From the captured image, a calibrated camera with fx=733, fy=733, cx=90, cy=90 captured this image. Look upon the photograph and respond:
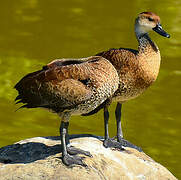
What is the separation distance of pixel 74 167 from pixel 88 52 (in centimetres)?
994

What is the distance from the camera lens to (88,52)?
19.8m

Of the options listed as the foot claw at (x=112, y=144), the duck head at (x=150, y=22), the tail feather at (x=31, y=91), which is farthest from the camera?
the duck head at (x=150, y=22)

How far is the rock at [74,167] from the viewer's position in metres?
10.1

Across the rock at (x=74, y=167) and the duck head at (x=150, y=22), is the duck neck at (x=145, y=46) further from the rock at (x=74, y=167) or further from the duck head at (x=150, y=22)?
the rock at (x=74, y=167)

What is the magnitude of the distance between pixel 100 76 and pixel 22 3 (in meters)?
14.5

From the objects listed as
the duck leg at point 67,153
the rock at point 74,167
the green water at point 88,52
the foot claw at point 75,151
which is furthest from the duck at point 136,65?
the green water at point 88,52

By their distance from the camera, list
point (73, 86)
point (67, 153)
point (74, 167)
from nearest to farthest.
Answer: point (73, 86) < point (74, 167) < point (67, 153)

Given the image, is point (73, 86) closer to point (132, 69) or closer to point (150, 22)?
point (132, 69)

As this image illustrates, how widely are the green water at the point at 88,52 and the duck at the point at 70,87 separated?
579cm

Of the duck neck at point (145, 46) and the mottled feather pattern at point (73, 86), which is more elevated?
the duck neck at point (145, 46)

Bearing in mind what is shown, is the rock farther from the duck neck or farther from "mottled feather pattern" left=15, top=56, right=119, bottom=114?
the duck neck

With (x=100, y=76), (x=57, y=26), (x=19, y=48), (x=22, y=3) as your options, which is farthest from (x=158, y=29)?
(x=22, y=3)

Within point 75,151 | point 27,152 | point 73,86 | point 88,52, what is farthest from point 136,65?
point 88,52

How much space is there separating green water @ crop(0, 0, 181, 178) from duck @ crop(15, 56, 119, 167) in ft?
19.0
